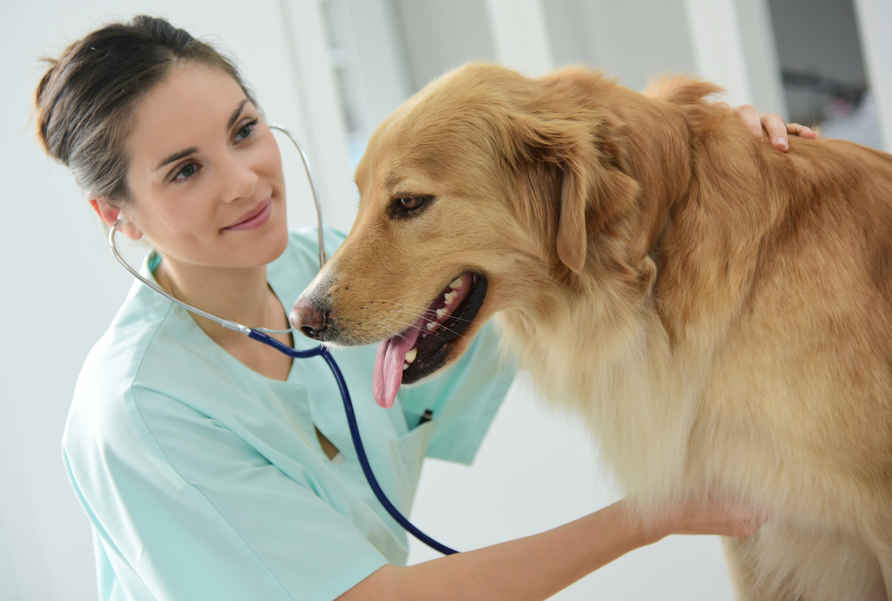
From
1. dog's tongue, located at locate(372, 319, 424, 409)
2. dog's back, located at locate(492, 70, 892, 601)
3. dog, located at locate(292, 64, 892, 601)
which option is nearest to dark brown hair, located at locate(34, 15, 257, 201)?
dog, located at locate(292, 64, 892, 601)

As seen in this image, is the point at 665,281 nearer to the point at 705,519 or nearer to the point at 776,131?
the point at 776,131

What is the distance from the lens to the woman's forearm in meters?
1.09

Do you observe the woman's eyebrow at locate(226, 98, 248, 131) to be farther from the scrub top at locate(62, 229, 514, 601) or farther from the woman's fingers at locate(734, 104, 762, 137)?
the woman's fingers at locate(734, 104, 762, 137)

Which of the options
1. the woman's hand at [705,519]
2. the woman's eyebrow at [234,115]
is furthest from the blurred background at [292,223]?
the woman's eyebrow at [234,115]

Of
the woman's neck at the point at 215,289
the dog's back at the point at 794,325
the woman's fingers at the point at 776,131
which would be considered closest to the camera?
the dog's back at the point at 794,325

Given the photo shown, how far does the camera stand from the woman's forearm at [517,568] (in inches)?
42.9

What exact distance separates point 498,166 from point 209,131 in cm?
44

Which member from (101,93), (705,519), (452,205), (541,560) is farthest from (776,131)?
(101,93)

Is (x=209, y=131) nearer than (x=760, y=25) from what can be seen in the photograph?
Yes

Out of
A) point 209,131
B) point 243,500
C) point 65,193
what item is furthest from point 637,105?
point 65,193

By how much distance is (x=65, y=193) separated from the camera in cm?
213

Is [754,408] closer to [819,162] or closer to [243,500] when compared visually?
[819,162]

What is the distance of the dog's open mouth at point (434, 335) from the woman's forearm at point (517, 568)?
254mm

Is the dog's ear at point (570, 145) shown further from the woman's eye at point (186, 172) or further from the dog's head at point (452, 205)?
the woman's eye at point (186, 172)
